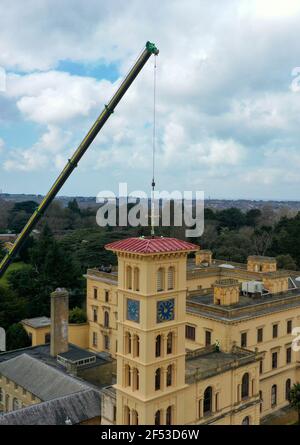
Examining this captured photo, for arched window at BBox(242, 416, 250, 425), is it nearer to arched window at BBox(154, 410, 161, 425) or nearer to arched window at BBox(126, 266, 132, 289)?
arched window at BBox(154, 410, 161, 425)

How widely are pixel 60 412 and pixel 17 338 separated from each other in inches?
789

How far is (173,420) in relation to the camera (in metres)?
26.3

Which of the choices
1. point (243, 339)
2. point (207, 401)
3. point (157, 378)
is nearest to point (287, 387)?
point (243, 339)

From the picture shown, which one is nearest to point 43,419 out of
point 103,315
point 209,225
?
point 103,315

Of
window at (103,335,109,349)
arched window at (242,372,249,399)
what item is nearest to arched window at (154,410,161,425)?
arched window at (242,372,249,399)

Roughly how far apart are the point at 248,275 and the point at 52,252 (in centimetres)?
2510

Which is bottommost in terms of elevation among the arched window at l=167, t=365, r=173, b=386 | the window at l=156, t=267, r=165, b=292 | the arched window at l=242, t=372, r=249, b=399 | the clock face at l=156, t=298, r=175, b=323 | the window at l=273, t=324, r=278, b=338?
the arched window at l=242, t=372, r=249, b=399

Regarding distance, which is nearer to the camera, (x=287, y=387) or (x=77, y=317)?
(x=287, y=387)

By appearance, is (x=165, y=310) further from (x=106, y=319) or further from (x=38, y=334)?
(x=38, y=334)

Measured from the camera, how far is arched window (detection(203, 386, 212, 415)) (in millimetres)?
28609

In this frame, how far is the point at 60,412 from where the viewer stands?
98.1 ft

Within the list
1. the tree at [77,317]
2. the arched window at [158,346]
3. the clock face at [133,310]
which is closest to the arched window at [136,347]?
the arched window at [158,346]

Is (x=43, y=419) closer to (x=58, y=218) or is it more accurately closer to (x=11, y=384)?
(x=11, y=384)

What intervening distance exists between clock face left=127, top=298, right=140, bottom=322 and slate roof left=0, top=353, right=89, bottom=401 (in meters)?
9.82
